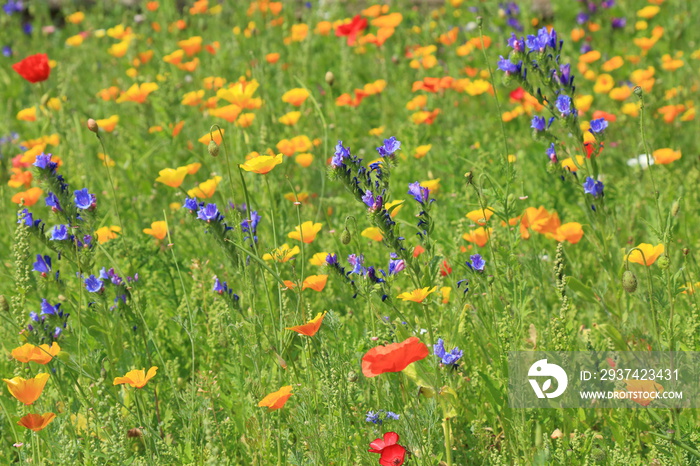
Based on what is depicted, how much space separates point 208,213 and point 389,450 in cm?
97

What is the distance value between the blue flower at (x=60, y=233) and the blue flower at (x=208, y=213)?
0.47 m

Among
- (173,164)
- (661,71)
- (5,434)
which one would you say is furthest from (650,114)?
(5,434)

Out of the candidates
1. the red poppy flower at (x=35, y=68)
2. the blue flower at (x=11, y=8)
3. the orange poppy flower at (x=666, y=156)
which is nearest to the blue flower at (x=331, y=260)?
the orange poppy flower at (x=666, y=156)

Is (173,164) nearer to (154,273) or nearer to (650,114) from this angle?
(154,273)

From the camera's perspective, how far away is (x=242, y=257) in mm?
2443

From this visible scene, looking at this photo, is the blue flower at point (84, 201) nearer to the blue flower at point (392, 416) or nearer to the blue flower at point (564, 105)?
the blue flower at point (392, 416)

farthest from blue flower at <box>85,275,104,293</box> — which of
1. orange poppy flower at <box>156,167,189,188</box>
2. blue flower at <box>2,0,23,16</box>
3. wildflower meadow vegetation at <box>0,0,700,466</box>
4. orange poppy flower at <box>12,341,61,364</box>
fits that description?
blue flower at <box>2,0,23,16</box>

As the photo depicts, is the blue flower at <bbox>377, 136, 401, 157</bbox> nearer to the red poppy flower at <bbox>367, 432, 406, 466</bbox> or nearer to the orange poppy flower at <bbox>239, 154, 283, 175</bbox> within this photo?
the orange poppy flower at <bbox>239, 154, 283, 175</bbox>

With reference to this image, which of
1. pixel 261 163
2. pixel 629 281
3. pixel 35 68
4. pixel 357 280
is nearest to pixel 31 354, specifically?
pixel 261 163

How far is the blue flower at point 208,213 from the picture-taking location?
2398 mm

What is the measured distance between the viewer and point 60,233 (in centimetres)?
251

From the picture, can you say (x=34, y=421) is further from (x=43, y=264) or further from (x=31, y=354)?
(x=43, y=264)

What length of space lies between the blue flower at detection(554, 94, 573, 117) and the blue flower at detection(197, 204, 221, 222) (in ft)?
3.88

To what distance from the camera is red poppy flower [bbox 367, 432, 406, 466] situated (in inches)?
75.1
